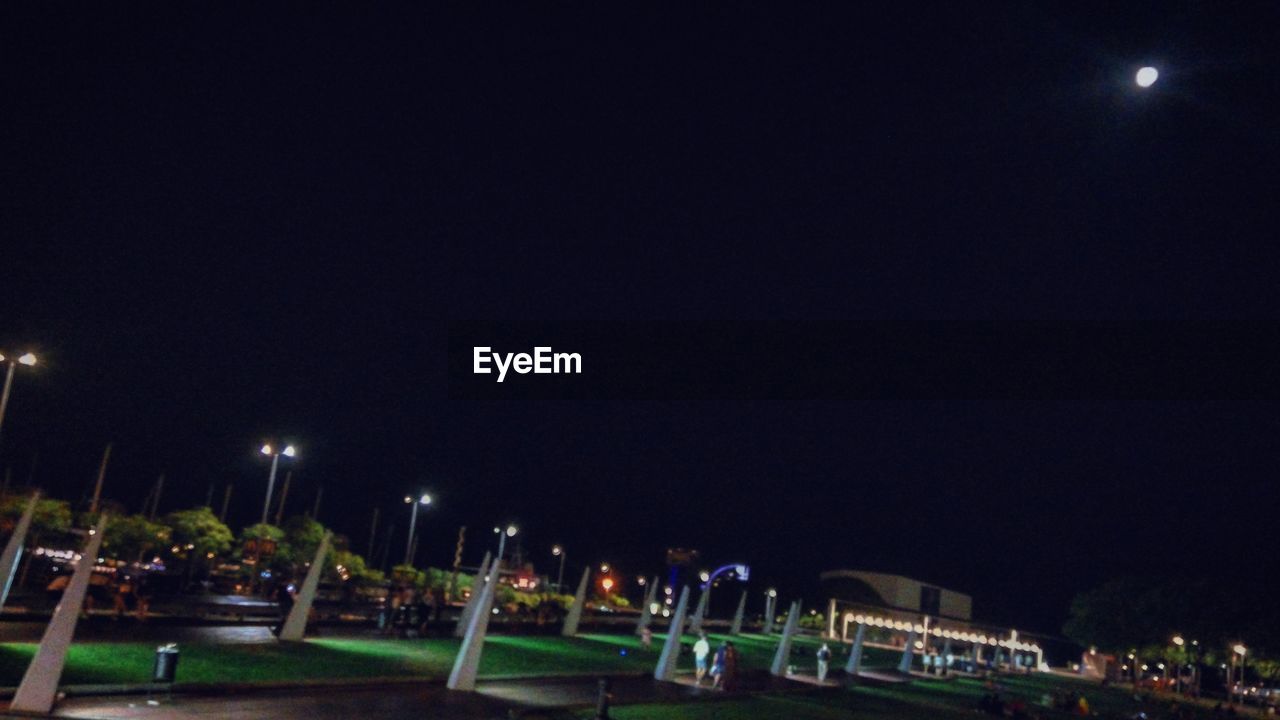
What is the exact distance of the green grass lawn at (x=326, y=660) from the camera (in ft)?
54.1

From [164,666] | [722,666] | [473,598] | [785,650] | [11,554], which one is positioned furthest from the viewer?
[785,650]

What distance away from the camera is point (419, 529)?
174 meters

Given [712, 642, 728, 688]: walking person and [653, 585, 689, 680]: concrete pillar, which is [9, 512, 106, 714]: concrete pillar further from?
[712, 642, 728, 688]: walking person

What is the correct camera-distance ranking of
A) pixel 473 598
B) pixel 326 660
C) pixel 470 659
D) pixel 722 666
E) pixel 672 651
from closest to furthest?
pixel 470 659 → pixel 326 660 → pixel 722 666 → pixel 672 651 → pixel 473 598

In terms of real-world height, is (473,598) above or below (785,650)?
above

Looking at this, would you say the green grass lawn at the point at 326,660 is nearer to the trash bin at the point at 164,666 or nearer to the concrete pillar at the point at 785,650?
the trash bin at the point at 164,666

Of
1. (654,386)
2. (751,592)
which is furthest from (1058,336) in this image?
(751,592)

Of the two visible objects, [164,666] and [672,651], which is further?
[672,651]

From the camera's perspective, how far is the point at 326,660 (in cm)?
2161

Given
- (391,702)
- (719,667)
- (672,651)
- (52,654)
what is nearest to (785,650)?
(719,667)

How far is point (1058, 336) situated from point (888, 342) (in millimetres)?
1515

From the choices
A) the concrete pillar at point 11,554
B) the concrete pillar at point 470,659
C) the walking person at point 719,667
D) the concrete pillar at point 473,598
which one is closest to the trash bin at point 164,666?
the concrete pillar at point 11,554

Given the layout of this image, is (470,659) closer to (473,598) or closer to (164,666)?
(164,666)

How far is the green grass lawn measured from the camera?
16.5 metres
